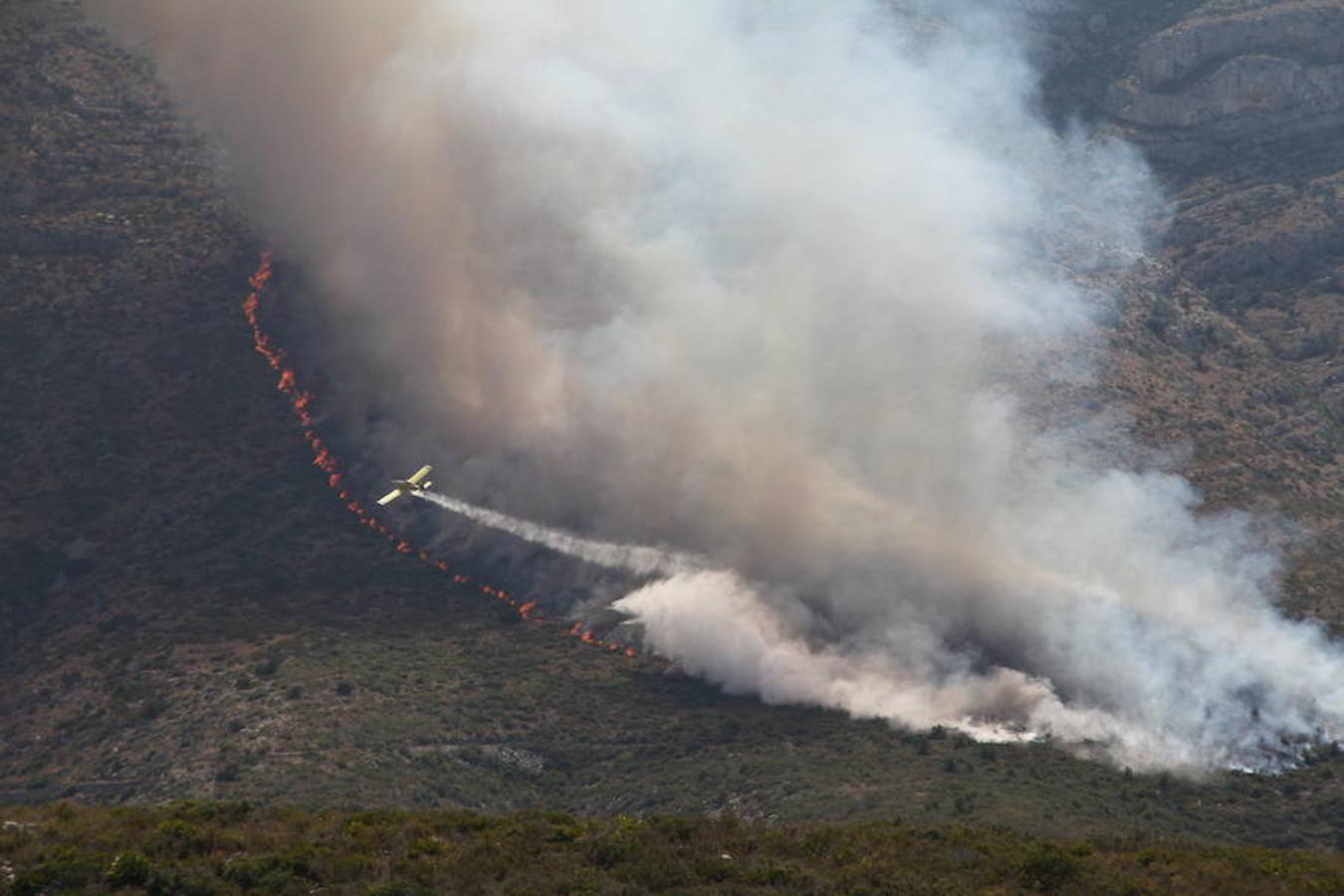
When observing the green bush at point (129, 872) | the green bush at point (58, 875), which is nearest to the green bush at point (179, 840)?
the green bush at point (129, 872)

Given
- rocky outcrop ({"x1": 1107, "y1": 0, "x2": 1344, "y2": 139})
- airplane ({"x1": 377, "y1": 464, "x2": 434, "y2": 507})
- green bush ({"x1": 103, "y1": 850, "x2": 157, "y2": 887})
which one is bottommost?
green bush ({"x1": 103, "y1": 850, "x2": 157, "y2": 887})

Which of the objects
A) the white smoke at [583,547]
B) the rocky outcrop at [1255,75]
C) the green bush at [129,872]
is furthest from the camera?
the rocky outcrop at [1255,75]

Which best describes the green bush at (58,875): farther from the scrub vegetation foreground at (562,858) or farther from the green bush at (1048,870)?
the green bush at (1048,870)

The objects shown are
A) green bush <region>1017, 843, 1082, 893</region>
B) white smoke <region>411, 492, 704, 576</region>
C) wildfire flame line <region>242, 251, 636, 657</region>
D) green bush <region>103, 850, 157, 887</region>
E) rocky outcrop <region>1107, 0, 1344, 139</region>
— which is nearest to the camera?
green bush <region>103, 850, 157, 887</region>

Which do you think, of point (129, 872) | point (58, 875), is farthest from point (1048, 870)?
point (58, 875)

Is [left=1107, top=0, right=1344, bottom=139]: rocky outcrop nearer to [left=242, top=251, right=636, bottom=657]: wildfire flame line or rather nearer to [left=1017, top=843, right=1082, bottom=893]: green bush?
[left=242, top=251, right=636, bottom=657]: wildfire flame line

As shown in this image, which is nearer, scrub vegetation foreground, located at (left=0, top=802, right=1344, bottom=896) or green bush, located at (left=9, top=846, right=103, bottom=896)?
green bush, located at (left=9, top=846, right=103, bottom=896)

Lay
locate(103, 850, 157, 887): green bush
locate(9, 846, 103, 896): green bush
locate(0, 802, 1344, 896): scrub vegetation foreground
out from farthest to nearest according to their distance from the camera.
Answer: locate(0, 802, 1344, 896): scrub vegetation foreground → locate(103, 850, 157, 887): green bush → locate(9, 846, 103, 896): green bush

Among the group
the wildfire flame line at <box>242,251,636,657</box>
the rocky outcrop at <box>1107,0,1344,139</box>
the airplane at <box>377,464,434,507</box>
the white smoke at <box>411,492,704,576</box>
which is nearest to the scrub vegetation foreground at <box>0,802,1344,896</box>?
the white smoke at <box>411,492,704,576</box>

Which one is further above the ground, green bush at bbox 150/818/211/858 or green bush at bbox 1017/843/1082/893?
green bush at bbox 1017/843/1082/893
